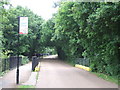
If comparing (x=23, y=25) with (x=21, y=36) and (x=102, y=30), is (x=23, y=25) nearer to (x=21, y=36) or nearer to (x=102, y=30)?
(x=102, y=30)

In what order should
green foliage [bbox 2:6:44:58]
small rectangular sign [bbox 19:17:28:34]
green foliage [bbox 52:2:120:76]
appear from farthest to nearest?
1. green foliage [bbox 2:6:44:58]
2. small rectangular sign [bbox 19:17:28:34]
3. green foliage [bbox 52:2:120:76]

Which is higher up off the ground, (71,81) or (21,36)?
(21,36)

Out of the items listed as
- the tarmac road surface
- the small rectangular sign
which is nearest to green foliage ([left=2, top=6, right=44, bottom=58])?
the tarmac road surface

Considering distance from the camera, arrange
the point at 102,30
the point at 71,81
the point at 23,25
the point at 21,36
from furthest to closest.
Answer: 1. the point at 21,36
2. the point at 102,30
3. the point at 71,81
4. the point at 23,25

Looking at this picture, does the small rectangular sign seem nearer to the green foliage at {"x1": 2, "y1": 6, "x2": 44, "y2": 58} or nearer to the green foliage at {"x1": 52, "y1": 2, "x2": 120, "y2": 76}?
the green foliage at {"x1": 52, "y1": 2, "x2": 120, "y2": 76}

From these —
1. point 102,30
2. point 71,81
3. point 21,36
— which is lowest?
point 71,81

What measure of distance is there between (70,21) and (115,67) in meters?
7.15

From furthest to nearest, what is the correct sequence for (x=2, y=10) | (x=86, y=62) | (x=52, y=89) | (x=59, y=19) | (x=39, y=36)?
(x=39, y=36), (x=86, y=62), (x=59, y=19), (x=52, y=89), (x=2, y=10)

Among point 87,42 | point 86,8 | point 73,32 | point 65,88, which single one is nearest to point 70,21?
point 73,32

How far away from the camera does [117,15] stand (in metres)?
10.3

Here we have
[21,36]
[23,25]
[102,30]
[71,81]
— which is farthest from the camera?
[21,36]

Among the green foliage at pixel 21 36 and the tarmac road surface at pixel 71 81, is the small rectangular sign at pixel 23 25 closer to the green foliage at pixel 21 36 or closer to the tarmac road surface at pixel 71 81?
the tarmac road surface at pixel 71 81

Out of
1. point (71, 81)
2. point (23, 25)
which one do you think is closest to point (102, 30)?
point (71, 81)

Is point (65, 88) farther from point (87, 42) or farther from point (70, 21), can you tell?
point (70, 21)
